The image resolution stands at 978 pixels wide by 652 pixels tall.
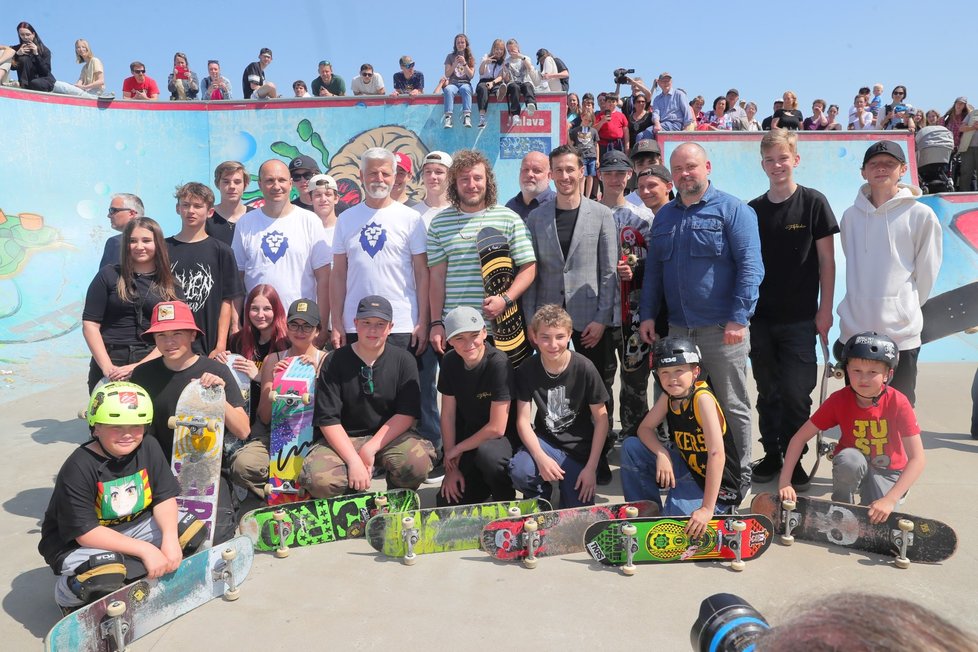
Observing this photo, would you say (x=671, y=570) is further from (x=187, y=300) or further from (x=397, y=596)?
(x=187, y=300)

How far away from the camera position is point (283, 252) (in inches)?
170

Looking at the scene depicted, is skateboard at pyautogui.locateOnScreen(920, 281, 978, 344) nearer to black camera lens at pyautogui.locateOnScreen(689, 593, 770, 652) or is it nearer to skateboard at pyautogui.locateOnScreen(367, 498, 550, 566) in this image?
skateboard at pyautogui.locateOnScreen(367, 498, 550, 566)

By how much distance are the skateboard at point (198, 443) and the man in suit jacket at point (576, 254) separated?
1.96 meters

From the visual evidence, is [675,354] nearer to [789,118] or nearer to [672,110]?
[672,110]

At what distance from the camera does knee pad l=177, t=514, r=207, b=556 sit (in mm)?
3002

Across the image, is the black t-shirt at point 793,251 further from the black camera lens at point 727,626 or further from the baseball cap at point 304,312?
the black camera lens at point 727,626

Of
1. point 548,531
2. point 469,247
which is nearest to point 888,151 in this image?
point 469,247

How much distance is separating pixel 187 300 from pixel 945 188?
39.3 ft

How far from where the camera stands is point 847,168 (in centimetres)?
1106

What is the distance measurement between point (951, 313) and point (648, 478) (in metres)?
2.89

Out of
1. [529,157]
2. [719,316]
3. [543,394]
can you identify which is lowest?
[543,394]

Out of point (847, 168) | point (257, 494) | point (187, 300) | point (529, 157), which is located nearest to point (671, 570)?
point (257, 494)

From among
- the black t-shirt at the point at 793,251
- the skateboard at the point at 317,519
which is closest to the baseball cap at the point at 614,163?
the black t-shirt at the point at 793,251

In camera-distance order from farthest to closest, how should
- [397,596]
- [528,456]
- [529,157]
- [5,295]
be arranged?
[5,295], [529,157], [528,456], [397,596]
